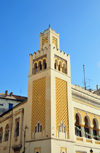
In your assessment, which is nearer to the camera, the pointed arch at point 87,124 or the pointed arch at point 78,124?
→ the pointed arch at point 78,124

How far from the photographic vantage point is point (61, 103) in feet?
52.7

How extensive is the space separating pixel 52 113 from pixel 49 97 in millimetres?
1247

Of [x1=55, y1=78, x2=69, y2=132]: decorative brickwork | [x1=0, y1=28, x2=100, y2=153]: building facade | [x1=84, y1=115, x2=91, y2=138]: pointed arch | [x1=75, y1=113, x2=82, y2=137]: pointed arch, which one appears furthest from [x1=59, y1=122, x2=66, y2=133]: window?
[x1=84, y1=115, x2=91, y2=138]: pointed arch

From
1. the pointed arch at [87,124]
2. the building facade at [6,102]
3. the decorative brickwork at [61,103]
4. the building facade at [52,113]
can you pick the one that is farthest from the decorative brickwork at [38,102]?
the building facade at [6,102]

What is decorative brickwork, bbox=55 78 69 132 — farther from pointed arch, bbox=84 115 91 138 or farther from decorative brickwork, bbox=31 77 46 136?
pointed arch, bbox=84 115 91 138

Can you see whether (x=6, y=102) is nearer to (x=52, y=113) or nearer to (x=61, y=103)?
(x=61, y=103)

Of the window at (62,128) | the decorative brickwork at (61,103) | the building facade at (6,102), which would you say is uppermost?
the building facade at (6,102)

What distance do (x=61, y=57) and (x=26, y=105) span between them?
206 inches

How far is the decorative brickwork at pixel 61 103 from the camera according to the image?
15467 mm

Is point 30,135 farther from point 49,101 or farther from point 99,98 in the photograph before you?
point 99,98

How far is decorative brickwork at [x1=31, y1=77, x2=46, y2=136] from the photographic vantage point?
1545 centimetres

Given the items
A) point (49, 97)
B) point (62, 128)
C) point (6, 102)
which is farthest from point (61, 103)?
point (6, 102)

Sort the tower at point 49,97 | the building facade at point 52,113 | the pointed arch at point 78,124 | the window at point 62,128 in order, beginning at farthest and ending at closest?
the pointed arch at point 78,124, the window at point 62,128, the building facade at point 52,113, the tower at point 49,97

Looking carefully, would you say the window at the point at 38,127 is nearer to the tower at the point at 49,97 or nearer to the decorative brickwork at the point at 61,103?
the tower at the point at 49,97
